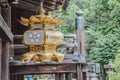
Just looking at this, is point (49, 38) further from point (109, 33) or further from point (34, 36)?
point (109, 33)

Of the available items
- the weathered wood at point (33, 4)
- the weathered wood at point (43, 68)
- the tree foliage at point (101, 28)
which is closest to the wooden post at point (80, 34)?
the weathered wood at point (43, 68)

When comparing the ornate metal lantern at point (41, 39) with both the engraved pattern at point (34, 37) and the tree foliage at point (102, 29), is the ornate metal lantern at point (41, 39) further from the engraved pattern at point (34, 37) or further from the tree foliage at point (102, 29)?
the tree foliage at point (102, 29)

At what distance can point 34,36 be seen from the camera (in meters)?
4.77

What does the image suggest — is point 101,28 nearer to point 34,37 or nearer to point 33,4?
point 33,4

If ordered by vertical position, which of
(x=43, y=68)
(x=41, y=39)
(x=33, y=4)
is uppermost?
(x=33, y=4)

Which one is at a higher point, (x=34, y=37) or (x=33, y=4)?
(x=33, y=4)

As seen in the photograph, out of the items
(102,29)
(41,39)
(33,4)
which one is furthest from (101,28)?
(41,39)

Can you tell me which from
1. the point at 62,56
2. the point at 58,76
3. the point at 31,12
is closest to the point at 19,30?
the point at 31,12

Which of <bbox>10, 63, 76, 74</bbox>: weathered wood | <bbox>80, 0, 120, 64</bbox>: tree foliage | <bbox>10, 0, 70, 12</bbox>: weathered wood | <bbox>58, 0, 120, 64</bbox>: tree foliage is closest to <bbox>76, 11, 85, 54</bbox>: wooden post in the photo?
<bbox>10, 63, 76, 74</bbox>: weathered wood

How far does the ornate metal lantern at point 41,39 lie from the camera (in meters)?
4.77

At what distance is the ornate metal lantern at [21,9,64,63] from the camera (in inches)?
188

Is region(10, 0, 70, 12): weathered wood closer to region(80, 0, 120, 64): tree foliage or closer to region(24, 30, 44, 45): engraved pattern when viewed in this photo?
region(24, 30, 44, 45): engraved pattern

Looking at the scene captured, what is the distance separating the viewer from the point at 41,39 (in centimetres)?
479

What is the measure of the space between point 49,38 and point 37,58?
32 centimetres
